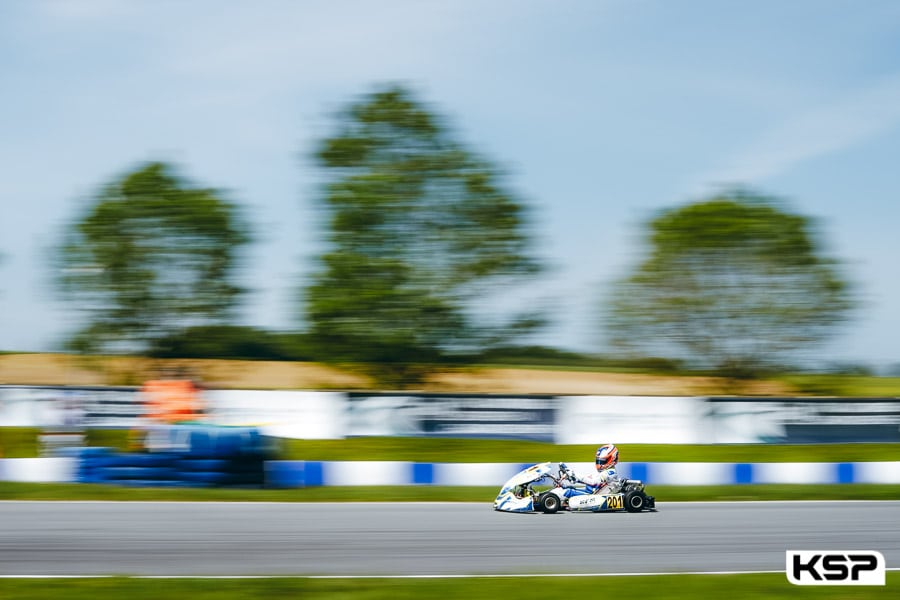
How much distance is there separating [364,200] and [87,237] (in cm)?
1194

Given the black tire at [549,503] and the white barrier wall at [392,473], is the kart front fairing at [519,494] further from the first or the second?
the white barrier wall at [392,473]

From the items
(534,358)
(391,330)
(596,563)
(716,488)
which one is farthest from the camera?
(534,358)

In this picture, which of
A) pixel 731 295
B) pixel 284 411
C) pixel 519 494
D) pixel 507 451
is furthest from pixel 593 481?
pixel 731 295

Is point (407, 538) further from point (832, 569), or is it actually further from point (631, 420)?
point (631, 420)

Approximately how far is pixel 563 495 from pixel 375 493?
4.47m

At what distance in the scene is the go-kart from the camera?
12.1 meters

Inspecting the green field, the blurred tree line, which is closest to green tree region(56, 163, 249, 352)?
the blurred tree line

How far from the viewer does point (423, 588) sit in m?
7.81

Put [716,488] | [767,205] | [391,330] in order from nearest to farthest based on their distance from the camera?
[716,488] → [391,330] → [767,205]

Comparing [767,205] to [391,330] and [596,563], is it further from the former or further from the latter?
[596,563]

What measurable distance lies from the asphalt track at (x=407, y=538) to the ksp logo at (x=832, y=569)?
47 cm

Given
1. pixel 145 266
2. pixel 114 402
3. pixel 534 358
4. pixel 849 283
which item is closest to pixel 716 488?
pixel 114 402

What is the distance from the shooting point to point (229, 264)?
3609cm

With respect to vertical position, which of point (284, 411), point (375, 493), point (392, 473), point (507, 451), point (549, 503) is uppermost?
point (284, 411)
